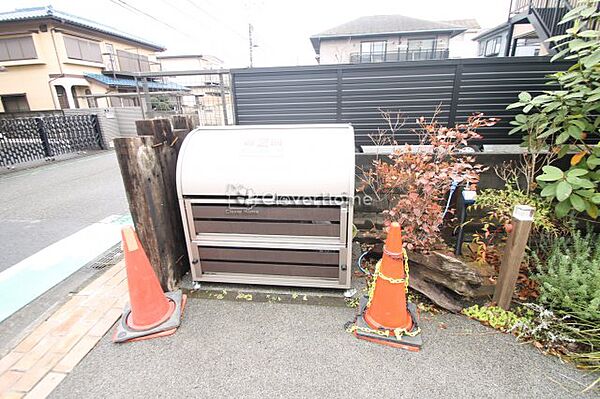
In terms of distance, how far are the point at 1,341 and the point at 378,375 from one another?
9.07 ft

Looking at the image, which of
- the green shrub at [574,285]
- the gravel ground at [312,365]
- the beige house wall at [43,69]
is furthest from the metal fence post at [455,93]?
the beige house wall at [43,69]

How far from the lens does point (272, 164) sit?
236cm

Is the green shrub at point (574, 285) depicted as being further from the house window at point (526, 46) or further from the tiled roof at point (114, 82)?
the tiled roof at point (114, 82)

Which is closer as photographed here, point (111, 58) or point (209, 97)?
point (209, 97)

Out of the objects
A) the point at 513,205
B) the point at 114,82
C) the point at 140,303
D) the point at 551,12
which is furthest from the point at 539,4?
the point at 114,82

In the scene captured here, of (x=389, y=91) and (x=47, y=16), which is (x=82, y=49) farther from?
(x=389, y=91)

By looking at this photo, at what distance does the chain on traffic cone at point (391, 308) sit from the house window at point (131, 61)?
2447cm

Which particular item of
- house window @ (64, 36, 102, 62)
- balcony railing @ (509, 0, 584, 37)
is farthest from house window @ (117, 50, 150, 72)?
balcony railing @ (509, 0, 584, 37)

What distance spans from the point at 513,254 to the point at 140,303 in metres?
2.86

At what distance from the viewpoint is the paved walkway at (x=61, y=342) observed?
5.93 ft

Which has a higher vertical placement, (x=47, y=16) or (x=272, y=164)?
(x=47, y=16)

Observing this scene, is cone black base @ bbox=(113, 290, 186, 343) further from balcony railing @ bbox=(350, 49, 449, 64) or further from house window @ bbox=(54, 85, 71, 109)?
balcony railing @ bbox=(350, 49, 449, 64)

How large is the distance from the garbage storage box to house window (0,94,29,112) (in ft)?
70.1

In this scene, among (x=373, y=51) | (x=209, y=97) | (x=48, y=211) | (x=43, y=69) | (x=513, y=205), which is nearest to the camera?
(x=513, y=205)
